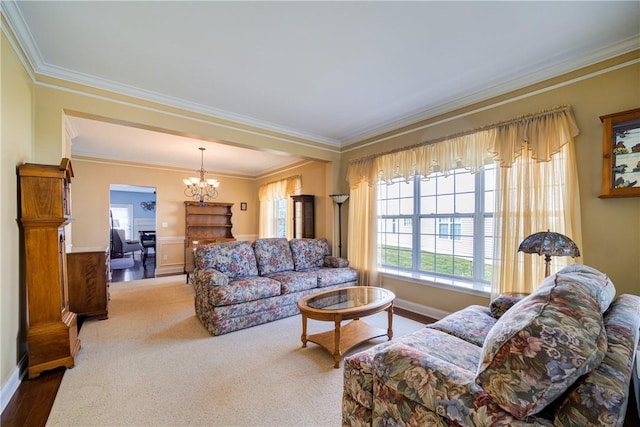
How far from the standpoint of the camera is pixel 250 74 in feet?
8.64

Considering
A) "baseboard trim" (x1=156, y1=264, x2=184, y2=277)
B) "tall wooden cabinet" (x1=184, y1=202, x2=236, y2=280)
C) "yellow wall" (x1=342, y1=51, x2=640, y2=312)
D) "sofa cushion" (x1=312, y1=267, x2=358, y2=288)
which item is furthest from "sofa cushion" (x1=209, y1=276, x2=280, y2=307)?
"baseboard trim" (x1=156, y1=264, x2=184, y2=277)

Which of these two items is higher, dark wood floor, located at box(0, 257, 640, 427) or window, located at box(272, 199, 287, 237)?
window, located at box(272, 199, 287, 237)

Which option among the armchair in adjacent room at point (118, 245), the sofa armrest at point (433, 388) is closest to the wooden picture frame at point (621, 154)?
the sofa armrest at point (433, 388)

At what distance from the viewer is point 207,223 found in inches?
281

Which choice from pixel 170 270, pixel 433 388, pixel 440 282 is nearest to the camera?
pixel 433 388

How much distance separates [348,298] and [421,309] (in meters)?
1.38

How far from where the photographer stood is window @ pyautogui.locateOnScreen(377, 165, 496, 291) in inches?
121

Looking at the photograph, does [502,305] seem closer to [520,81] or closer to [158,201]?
[520,81]

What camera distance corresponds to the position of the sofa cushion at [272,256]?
3988 millimetres

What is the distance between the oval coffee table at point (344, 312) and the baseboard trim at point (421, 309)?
917 millimetres

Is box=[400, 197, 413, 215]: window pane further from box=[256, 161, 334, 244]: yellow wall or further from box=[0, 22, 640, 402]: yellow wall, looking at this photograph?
box=[256, 161, 334, 244]: yellow wall

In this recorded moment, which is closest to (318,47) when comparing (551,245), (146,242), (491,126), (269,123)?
(269,123)

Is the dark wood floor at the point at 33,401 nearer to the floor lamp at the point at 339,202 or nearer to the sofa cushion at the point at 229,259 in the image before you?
the sofa cushion at the point at 229,259

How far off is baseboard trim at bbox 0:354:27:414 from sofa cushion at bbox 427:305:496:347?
9.90 feet
